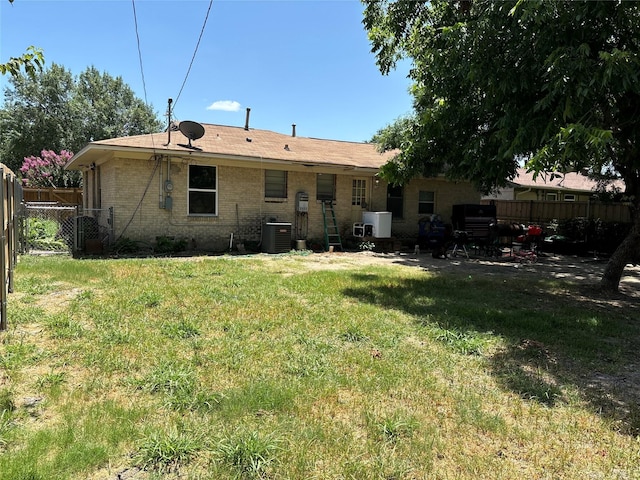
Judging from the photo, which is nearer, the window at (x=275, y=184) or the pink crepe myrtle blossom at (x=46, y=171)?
the window at (x=275, y=184)

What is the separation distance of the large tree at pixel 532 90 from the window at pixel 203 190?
20.2 ft

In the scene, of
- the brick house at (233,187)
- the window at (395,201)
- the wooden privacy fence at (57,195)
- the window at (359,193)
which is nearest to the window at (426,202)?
the brick house at (233,187)

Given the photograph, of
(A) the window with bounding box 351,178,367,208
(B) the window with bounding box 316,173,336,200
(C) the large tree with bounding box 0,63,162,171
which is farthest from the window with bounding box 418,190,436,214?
(C) the large tree with bounding box 0,63,162,171

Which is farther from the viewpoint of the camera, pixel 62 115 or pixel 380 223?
pixel 62 115

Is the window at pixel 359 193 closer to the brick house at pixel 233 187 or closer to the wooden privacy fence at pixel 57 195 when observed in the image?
the brick house at pixel 233 187

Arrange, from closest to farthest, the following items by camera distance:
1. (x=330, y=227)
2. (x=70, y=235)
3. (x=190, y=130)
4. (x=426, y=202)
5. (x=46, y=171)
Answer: (x=70, y=235)
(x=190, y=130)
(x=330, y=227)
(x=426, y=202)
(x=46, y=171)

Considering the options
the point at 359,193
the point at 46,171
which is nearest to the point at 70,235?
the point at 359,193

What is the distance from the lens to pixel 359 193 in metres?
15.8

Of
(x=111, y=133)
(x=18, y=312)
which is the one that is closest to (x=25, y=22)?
(x=18, y=312)

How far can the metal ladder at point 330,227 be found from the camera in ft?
47.8

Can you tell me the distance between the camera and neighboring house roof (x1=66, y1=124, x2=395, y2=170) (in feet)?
39.0

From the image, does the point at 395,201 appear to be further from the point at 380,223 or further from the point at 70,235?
the point at 70,235

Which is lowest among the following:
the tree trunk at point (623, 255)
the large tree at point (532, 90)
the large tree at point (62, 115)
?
the tree trunk at point (623, 255)

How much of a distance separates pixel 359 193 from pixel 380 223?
1.69 m
